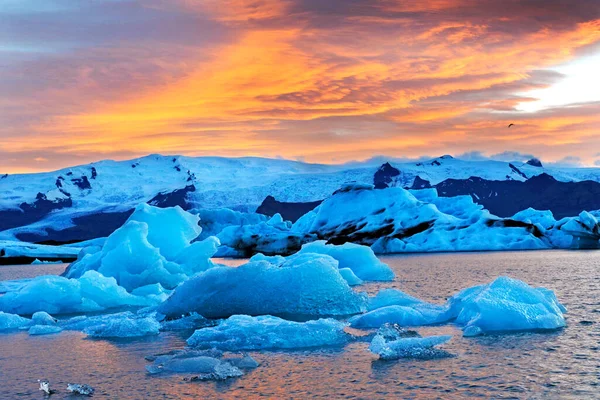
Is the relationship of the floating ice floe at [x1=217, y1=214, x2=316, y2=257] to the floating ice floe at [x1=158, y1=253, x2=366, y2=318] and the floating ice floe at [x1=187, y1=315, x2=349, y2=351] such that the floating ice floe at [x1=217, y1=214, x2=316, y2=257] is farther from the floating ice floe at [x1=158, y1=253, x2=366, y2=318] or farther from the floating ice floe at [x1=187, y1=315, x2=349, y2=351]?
the floating ice floe at [x1=187, y1=315, x2=349, y2=351]

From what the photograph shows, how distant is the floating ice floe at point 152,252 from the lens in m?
27.2

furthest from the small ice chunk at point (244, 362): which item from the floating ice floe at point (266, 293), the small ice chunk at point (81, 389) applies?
the floating ice floe at point (266, 293)

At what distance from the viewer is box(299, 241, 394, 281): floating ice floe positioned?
32906 mm

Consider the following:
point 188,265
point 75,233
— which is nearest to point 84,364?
point 188,265

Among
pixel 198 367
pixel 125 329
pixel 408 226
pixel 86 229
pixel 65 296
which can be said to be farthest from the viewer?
pixel 86 229

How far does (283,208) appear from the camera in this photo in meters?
148

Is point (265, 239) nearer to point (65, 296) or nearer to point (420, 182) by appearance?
point (65, 296)

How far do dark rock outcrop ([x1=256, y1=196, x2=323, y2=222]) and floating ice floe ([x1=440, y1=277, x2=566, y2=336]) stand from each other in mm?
122426

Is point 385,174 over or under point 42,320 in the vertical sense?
under

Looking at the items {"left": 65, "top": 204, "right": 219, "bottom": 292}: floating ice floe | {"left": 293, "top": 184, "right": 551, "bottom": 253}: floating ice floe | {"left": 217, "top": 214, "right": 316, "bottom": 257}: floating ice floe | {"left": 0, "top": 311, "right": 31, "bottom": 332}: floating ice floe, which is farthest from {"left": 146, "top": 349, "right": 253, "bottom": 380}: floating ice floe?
{"left": 293, "top": 184, "right": 551, "bottom": 253}: floating ice floe

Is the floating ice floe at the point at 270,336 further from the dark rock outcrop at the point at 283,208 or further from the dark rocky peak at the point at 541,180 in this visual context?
the dark rocky peak at the point at 541,180

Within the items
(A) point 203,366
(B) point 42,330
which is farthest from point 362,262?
(A) point 203,366

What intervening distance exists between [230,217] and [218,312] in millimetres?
65327

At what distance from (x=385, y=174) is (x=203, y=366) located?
17553 centimetres
